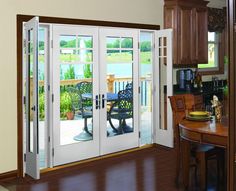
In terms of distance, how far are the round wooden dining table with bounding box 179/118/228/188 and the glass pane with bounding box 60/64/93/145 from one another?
192cm

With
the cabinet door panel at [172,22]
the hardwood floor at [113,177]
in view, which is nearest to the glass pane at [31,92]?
the hardwood floor at [113,177]

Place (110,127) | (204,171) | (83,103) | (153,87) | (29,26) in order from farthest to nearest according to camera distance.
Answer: (153,87), (110,127), (83,103), (29,26), (204,171)

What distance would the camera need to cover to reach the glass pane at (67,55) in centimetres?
512

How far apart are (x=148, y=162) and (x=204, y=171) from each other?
1.61 metres

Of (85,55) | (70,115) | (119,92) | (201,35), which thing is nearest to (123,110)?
(119,92)

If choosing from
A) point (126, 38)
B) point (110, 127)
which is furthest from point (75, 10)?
point (110, 127)

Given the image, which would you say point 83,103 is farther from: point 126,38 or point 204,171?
point 204,171

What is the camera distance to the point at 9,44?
180 inches

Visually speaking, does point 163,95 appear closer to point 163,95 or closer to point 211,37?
point 163,95

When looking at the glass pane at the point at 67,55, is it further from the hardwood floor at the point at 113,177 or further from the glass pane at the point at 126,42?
the hardwood floor at the point at 113,177

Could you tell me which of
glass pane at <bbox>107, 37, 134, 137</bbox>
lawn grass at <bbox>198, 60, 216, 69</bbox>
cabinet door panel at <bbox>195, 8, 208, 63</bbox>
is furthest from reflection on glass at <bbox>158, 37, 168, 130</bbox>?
lawn grass at <bbox>198, 60, 216, 69</bbox>

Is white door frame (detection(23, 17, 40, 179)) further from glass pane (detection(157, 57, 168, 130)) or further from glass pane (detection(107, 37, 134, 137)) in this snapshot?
glass pane (detection(157, 57, 168, 130))

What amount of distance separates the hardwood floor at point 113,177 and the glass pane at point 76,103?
1.64 ft

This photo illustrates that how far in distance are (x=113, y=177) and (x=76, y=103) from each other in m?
1.34
